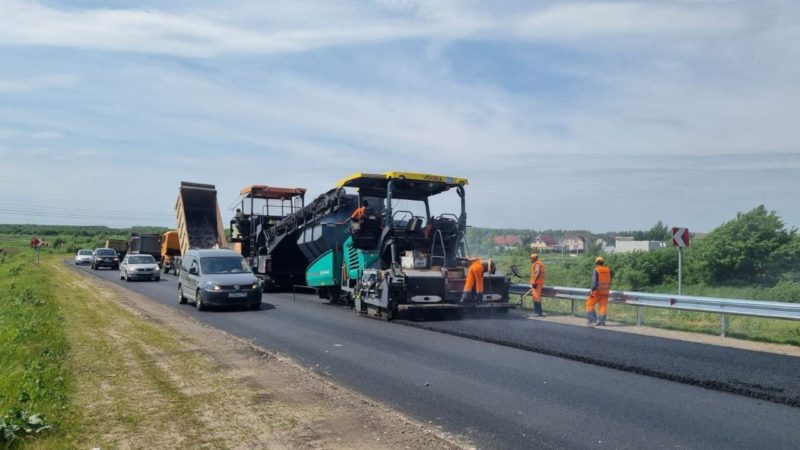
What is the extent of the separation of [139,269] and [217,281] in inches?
539

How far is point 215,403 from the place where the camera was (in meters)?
6.26

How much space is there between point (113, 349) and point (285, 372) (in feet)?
9.90

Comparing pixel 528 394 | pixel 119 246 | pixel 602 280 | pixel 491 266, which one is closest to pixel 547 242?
pixel 491 266

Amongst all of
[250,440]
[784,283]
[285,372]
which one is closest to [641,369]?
[285,372]

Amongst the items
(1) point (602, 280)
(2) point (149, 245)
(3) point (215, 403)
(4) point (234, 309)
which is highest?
(2) point (149, 245)

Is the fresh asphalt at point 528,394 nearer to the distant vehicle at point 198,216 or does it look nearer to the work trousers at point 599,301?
the work trousers at point 599,301

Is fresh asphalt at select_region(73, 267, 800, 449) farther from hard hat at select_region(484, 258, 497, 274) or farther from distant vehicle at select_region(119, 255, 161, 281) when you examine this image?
distant vehicle at select_region(119, 255, 161, 281)

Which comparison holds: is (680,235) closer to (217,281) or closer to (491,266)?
(491,266)

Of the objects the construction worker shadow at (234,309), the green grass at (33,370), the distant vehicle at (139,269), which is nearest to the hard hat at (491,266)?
the construction worker shadow at (234,309)

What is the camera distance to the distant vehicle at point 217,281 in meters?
15.5

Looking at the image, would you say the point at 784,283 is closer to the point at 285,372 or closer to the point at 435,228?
the point at 435,228

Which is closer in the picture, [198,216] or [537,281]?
[537,281]

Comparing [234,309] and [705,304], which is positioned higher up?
[705,304]

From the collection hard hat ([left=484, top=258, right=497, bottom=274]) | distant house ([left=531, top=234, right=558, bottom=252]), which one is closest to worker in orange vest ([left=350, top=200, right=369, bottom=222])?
hard hat ([left=484, top=258, right=497, bottom=274])
